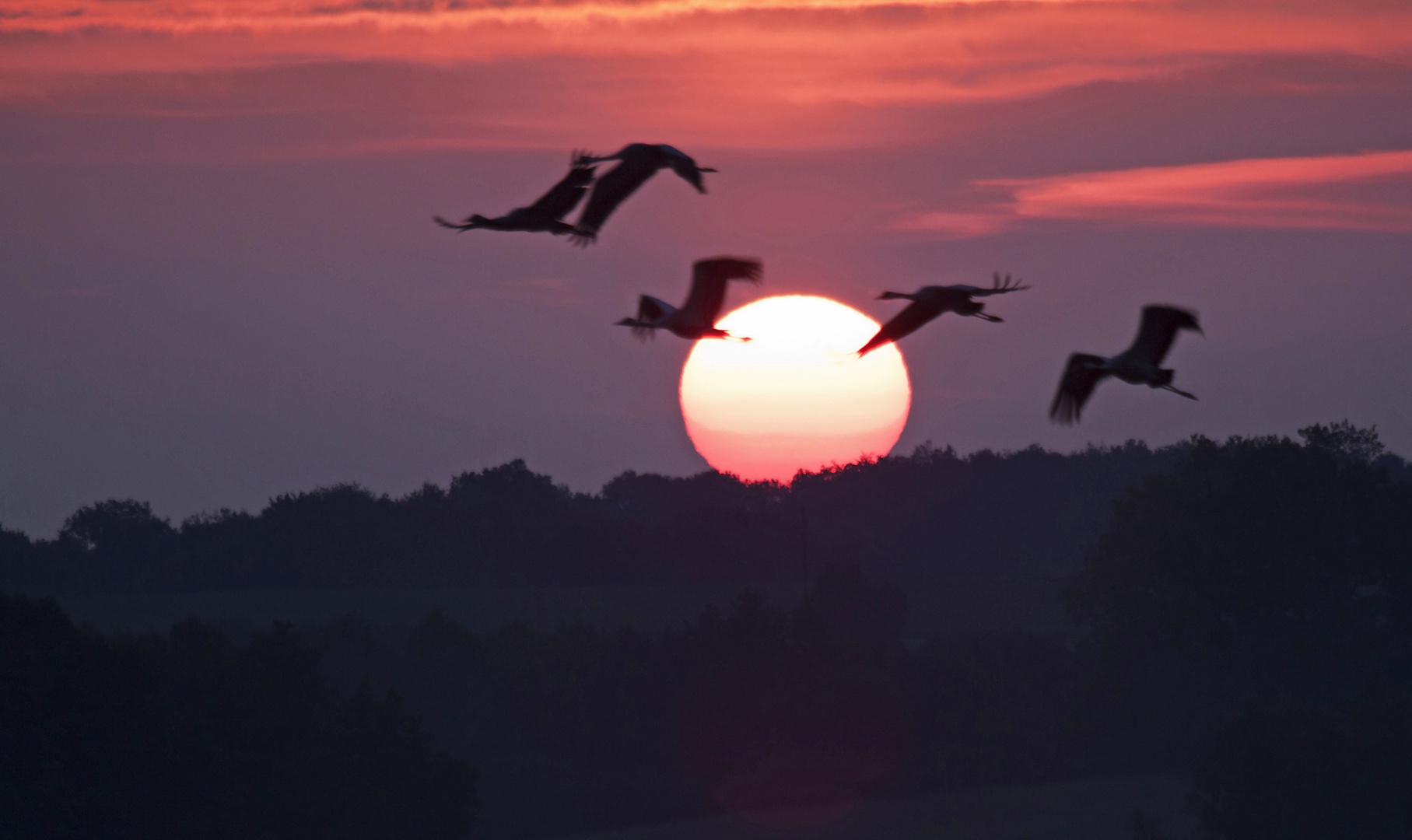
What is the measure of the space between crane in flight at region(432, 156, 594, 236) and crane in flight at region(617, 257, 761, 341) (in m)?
1.57

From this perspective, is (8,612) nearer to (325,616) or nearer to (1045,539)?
(325,616)

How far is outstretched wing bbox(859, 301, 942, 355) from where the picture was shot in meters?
17.9

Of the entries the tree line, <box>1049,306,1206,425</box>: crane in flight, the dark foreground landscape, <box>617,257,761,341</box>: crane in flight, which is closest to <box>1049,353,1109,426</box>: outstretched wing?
<box>1049,306,1206,425</box>: crane in flight

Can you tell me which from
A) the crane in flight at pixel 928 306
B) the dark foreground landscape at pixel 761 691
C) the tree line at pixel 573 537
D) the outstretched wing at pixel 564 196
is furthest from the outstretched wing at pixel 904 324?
the tree line at pixel 573 537

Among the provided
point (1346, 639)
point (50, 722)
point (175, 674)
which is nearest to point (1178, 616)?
point (1346, 639)

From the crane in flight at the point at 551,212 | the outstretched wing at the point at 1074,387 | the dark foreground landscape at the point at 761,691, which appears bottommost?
the dark foreground landscape at the point at 761,691

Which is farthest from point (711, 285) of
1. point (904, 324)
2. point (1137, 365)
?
point (1137, 365)

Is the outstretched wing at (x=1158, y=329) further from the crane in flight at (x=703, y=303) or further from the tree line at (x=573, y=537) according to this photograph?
the tree line at (x=573, y=537)

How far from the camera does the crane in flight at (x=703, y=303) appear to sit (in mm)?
17109

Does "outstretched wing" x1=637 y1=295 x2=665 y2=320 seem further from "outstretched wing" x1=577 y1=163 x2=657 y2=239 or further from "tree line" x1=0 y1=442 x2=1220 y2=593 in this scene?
"tree line" x1=0 y1=442 x2=1220 y2=593

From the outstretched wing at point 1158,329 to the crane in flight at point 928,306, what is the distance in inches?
68.4

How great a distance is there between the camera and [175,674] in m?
51.6

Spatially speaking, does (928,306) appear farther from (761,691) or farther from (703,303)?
(761,691)

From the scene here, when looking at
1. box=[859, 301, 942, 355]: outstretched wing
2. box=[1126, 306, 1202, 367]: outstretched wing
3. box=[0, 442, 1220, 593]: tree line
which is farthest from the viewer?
box=[0, 442, 1220, 593]: tree line
